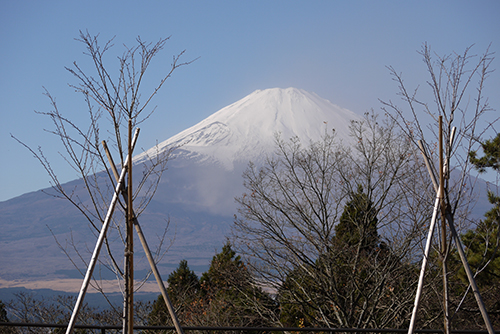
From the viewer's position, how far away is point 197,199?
108m

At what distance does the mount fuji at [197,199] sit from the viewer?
251 feet

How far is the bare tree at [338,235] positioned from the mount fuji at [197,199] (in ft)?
169

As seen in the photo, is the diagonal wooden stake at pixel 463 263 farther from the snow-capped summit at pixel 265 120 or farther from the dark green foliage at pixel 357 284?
the snow-capped summit at pixel 265 120

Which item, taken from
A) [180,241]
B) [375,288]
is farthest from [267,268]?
[180,241]

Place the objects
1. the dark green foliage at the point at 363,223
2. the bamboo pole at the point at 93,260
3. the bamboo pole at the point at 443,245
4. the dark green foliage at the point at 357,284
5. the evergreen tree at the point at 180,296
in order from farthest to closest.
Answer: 1. the evergreen tree at the point at 180,296
2. the dark green foliage at the point at 363,223
3. the dark green foliage at the point at 357,284
4. the bamboo pole at the point at 443,245
5. the bamboo pole at the point at 93,260

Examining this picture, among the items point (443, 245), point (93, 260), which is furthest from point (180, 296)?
point (443, 245)

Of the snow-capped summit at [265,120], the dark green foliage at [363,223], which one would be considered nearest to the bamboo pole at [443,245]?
the dark green foliage at [363,223]

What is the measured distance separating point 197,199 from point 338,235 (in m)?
99.1

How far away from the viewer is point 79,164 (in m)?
2.85

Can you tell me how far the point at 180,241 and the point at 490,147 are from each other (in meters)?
90.1

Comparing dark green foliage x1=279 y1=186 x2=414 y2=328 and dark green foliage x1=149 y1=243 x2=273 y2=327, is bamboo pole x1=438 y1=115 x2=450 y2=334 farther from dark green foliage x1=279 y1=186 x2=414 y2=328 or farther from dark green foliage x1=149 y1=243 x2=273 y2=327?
dark green foliage x1=149 y1=243 x2=273 y2=327

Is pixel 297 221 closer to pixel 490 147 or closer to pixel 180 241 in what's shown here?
pixel 490 147

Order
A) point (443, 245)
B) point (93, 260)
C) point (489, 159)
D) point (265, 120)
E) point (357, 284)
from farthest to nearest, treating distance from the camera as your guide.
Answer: point (265, 120) → point (357, 284) → point (489, 159) → point (443, 245) → point (93, 260)

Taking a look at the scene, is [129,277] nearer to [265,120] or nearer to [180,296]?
[180,296]
